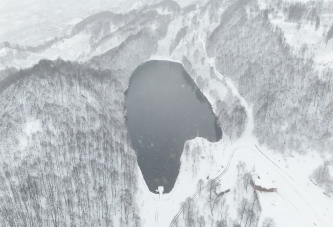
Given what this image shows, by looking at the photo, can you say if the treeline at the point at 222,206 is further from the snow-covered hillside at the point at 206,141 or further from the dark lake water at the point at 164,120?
the dark lake water at the point at 164,120

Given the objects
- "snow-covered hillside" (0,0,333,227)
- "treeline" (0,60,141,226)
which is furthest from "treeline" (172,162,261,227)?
"treeline" (0,60,141,226)

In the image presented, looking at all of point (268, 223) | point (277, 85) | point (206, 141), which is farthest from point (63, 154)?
point (277, 85)

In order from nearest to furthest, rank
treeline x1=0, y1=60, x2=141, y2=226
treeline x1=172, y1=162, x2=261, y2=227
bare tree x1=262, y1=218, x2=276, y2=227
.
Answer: bare tree x1=262, y1=218, x2=276, y2=227 < treeline x1=172, y1=162, x2=261, y2=227 < treeline x1=0, y1=60, x2=141, y2=226

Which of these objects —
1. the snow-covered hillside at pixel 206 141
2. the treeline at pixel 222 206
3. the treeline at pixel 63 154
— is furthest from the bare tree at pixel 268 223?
the treeline at pixel 63 154

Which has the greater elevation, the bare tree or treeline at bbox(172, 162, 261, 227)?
treeline at bbox(172, 162, 261, 227)

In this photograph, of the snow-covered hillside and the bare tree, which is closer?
the bare tree

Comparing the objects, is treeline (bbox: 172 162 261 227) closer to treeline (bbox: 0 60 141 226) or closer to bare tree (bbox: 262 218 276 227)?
bare tree (bbox: 262 218 276 227)

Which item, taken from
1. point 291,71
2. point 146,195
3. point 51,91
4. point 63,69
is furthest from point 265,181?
point 63,69
